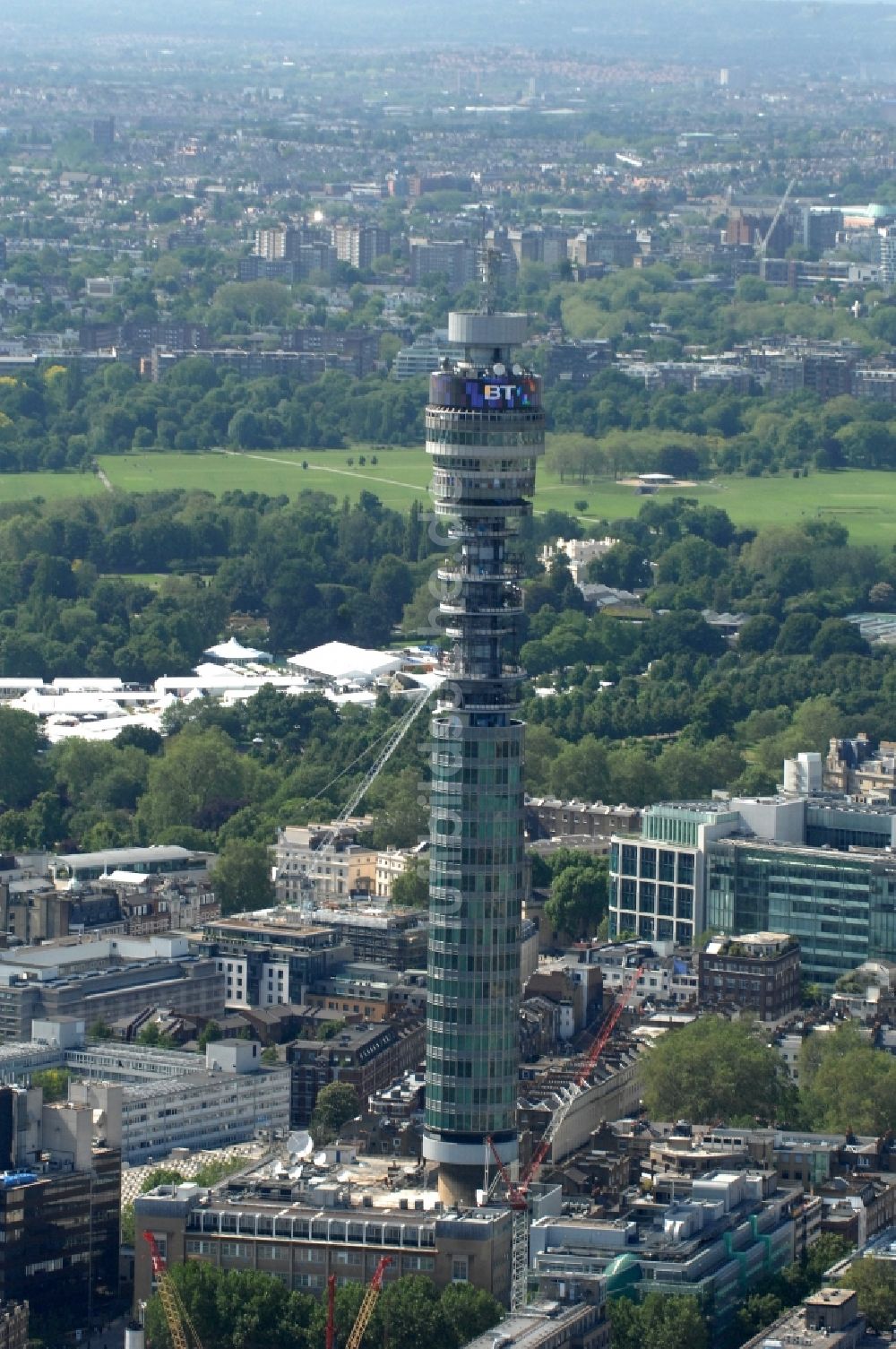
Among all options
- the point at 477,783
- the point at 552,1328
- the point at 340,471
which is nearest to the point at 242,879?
the point at 477,783

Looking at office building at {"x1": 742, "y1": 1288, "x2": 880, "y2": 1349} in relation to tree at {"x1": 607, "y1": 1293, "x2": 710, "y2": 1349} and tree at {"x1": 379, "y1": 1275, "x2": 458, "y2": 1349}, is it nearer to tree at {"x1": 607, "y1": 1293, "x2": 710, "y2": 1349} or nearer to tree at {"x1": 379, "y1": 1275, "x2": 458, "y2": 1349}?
tree at {"x1": 607, "y1": 1293, "x2": 710, "y2": 1349}

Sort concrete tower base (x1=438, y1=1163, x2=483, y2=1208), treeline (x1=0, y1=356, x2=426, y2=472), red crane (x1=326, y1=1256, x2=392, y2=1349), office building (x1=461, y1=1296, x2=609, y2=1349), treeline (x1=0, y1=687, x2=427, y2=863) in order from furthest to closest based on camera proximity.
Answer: treeline (x1=0, y1=356, x2=426, y2=472), treeline (x1=0, y1=687, x2=427, y2=863), concrete tower base (x1=438, y1=1163, x2=483, y2=1208), red crane (x1=326, y1=1256, x2=392, y2=1349), office building (x1=461, y1=1296, x2=609, y2=1349)

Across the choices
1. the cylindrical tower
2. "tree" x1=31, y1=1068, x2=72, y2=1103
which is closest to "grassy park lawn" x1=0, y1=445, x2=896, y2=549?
"tree" x1=31, y1=1068, x2=72, y2=1103

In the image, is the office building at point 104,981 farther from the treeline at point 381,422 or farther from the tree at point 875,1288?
the treeline at point 381,422

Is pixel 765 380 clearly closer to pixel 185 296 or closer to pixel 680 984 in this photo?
pixel 185 296

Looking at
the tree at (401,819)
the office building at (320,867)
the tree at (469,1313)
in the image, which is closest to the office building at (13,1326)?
the tree at (469,1313)

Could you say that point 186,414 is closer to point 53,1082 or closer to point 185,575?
point 185,575

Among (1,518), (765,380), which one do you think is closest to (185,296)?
(765,380)
